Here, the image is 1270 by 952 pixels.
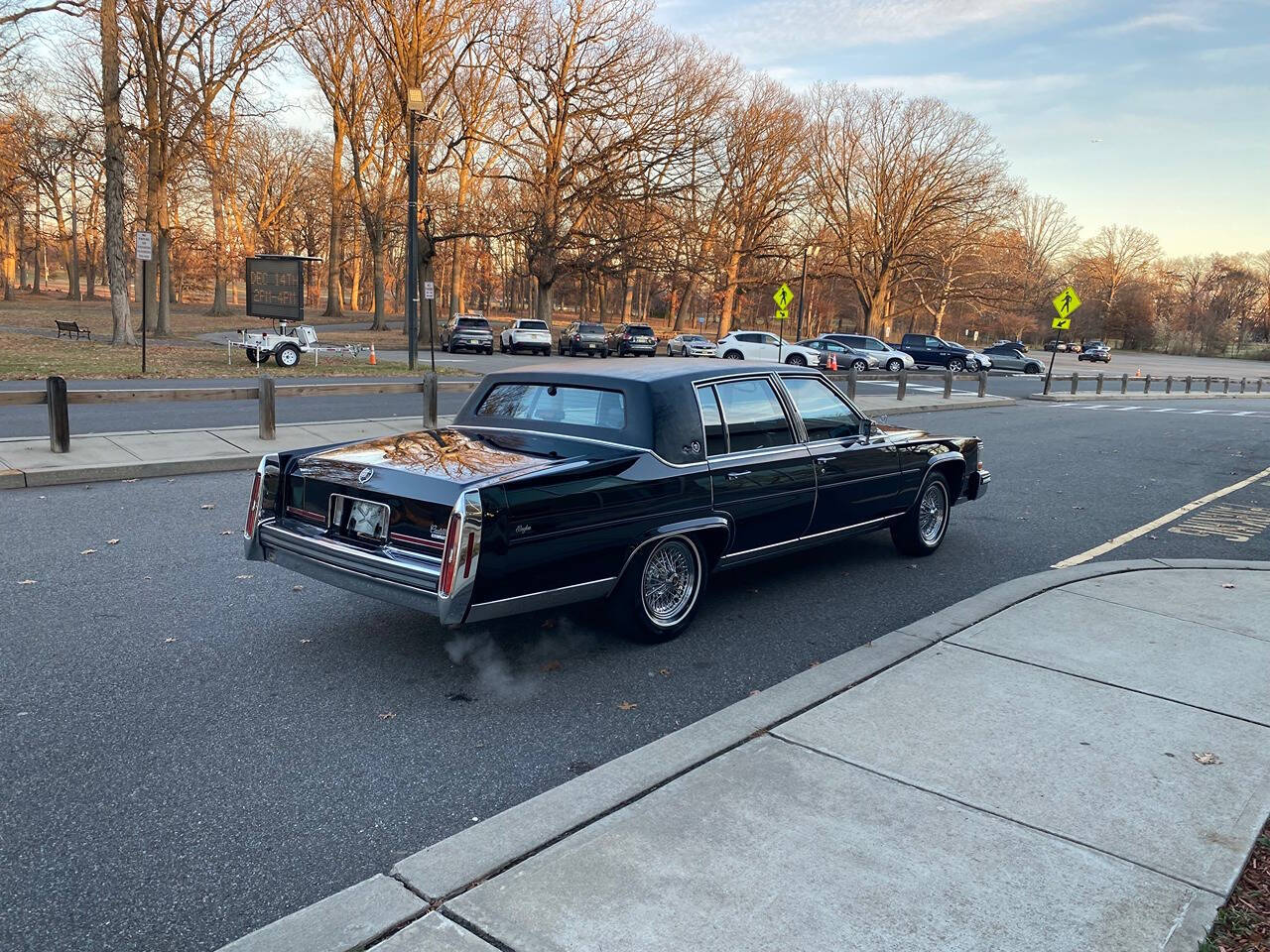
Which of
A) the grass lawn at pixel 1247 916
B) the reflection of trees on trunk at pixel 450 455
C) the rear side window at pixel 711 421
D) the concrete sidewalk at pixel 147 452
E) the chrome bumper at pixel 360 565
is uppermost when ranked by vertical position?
the rear side window at pixel 711 421

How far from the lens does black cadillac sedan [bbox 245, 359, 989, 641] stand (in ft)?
14.0

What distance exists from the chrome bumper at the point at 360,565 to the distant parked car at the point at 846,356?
34.9m

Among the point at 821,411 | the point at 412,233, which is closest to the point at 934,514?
the point at 821,411

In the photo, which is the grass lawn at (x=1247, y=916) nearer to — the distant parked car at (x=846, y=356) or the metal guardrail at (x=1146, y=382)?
the metal guardrail at (x=1146, y=382)

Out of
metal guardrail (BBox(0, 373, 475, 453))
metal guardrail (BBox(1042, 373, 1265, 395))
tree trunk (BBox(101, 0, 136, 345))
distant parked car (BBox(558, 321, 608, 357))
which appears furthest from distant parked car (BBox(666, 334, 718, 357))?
metal guardrail (BBox(0, 373, 475, 453))

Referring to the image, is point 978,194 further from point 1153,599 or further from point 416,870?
point 416,870

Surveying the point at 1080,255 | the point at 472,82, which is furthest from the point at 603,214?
the point at 1080,255

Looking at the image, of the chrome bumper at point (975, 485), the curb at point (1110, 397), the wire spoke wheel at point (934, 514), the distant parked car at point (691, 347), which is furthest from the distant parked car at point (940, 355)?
the wire spoke wheel at point (934, 514)

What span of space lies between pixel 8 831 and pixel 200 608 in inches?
93.9

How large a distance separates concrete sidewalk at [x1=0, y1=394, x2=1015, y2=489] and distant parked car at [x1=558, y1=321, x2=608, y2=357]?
1069 inches

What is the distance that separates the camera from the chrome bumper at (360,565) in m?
4.20

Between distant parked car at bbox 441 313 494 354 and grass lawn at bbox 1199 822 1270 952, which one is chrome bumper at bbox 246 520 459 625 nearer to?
grass lawn at bbox 1199 822 1270 952

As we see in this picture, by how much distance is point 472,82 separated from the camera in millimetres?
42844

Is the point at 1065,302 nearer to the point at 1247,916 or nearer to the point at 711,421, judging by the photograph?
the point at 711,421
